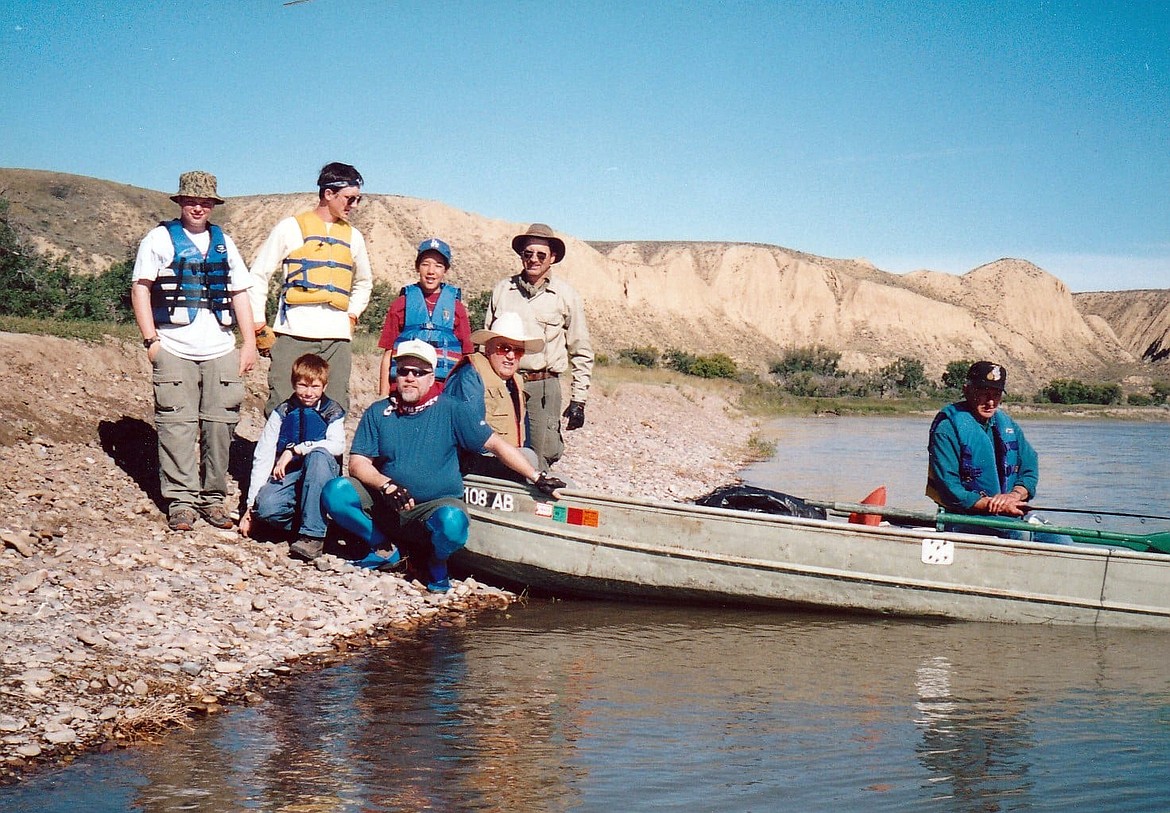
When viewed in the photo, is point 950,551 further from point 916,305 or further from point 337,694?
point 916,305

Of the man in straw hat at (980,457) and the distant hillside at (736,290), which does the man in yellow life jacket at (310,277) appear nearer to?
the man in straw hat at (980,457)

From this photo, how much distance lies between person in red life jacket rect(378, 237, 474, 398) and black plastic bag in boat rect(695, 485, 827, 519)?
7.16 ft

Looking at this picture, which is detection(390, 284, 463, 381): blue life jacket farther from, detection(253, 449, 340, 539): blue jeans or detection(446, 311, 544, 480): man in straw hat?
detection(253, 449, 340, 539): blue jeans

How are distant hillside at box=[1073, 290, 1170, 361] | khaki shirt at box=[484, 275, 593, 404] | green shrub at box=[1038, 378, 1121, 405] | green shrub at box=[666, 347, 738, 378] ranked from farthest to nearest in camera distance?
distant hillside at box=[1073, 290, 1170, 361] < green shrub at box=[1038, 378, 1121, 405] < green shrub at box=[666, 347, 738, 378] < khaki shirt at box=[484, 275, 593, 404]

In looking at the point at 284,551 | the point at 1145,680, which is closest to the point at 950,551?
the point at 1145,680

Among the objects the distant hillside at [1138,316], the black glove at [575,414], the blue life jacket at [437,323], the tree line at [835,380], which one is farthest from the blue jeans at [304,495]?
the distant hillside at [1138,316]

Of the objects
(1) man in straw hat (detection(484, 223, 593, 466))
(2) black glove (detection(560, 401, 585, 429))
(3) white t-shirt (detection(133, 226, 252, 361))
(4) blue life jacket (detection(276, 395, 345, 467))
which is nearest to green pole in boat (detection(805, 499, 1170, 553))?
(2) black glove (detection(560, 401, 585, 429))

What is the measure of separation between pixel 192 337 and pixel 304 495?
128cm

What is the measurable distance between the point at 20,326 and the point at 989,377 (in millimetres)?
9989

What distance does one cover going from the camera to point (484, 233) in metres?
87.4

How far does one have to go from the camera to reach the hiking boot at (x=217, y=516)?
720cm

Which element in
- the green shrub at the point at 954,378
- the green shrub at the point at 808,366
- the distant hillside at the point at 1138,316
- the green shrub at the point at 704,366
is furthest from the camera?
the distant hillside at the point at 1138,316

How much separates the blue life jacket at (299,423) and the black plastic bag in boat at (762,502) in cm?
278

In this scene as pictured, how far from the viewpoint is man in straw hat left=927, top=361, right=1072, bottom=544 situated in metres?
6.92
